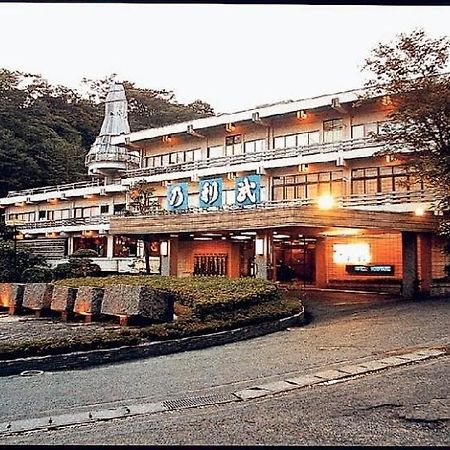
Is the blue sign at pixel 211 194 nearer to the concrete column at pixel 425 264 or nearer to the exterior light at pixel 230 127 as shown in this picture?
the concrete column at pixel 425 264

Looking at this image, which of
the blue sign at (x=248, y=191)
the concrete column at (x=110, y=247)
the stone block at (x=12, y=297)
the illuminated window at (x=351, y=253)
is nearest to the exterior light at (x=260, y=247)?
the blue sign at (x=248, y=191)

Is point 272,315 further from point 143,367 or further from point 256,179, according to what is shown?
point 256,179

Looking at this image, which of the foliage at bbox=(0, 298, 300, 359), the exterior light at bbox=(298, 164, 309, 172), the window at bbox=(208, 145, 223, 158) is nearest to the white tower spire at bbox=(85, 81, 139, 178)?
the window at bbox=(208, 145, 223, 158)

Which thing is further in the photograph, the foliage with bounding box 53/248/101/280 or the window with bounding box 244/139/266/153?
the window with bounding box 244/139/266/153

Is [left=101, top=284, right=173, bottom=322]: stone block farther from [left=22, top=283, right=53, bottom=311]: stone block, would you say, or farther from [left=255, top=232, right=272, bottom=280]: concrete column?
[left=255, top=232, right=272, bottom=280]: concrete column

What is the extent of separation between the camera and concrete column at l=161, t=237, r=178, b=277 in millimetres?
15445

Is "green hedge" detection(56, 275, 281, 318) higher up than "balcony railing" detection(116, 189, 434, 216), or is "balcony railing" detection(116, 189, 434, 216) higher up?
"balcony railing" detection(116, 189, 434, 216)

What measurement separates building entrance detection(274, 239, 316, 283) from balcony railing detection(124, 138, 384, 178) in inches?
105

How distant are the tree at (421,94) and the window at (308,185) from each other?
449 centimetres

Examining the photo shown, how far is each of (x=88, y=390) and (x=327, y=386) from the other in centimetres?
197

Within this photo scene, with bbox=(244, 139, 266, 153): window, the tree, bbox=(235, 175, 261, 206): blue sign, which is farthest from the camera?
bbox=(244, 139, 266, 153): window

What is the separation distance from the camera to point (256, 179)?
13.6 m

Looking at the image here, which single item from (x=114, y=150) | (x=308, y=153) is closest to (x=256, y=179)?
(x=308, y=153)

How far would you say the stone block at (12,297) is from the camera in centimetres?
983
